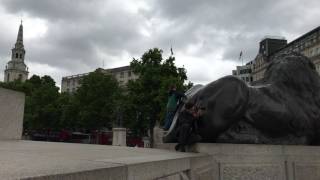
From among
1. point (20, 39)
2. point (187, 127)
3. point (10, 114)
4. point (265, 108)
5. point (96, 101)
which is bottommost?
point (187, 127)

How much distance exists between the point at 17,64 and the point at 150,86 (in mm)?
132008

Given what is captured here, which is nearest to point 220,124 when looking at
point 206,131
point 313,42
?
point 206,131

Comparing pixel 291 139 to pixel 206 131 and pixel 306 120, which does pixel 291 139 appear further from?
pixel 206 131

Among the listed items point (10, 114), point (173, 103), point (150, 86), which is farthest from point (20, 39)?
point (173, 103)

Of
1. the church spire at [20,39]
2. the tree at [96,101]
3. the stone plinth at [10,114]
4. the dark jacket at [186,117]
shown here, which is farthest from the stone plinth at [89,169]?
the church spire at [20,39]

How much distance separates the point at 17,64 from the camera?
16388 cm

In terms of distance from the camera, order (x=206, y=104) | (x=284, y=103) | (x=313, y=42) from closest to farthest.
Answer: (x=206, y=104)
(x=284, y=103)
(x=313, y=42)

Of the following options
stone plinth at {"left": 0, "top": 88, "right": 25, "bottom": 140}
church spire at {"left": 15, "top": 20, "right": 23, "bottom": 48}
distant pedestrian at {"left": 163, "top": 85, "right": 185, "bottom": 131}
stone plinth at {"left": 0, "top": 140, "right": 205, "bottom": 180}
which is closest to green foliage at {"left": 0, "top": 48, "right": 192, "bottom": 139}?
distant pedestrian at {"left": 163, "top": 85, "right": 185, "bottom": 131}

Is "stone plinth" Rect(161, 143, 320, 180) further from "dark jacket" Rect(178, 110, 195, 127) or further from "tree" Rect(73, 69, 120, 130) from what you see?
"tree" Rect(73, 69, 120, 130)

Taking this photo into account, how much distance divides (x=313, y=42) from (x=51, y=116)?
52.5m

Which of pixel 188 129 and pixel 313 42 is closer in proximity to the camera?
pixel 188 129

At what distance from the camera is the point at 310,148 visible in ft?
30.2

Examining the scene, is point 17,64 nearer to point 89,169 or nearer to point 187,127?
point 187,127

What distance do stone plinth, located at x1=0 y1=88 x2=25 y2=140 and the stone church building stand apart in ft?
→ 523
